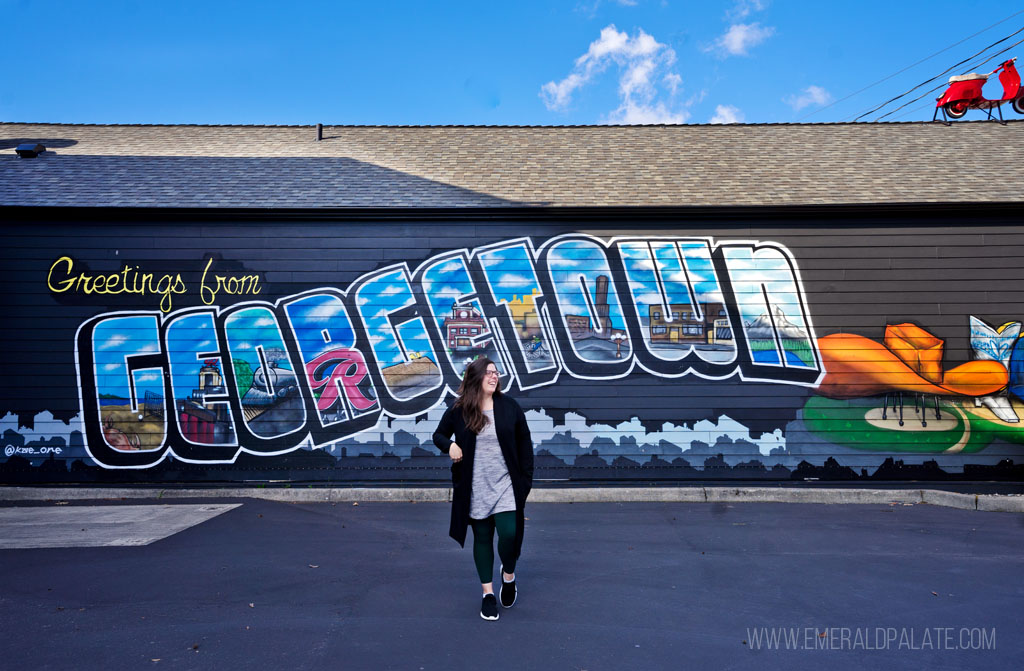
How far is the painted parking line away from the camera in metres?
6.72

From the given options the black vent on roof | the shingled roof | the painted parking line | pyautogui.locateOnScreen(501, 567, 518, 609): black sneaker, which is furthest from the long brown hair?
the black vent on roof

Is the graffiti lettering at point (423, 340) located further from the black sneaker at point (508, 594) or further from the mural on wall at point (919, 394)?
the black sneaker at point (508, 594)

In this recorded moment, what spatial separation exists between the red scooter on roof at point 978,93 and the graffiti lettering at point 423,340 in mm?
6080

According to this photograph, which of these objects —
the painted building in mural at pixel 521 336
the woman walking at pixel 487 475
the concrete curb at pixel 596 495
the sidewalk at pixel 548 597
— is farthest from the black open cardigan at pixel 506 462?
the painted building in mural at pixel 521 336

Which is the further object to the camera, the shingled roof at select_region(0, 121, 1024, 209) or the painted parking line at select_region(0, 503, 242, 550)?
the shingled roof at select_region(0, 121, 1024, 209)

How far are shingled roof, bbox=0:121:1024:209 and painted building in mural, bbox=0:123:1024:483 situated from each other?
0.21m

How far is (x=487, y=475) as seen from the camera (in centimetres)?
459

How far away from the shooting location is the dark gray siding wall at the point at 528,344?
9.70m

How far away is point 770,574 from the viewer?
560 centimetres

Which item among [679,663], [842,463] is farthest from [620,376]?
[679,663]

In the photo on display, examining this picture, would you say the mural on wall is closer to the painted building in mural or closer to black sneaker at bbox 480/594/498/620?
the painted building in mural

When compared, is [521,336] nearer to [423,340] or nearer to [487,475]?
[423,340]

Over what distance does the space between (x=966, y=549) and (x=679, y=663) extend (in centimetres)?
421

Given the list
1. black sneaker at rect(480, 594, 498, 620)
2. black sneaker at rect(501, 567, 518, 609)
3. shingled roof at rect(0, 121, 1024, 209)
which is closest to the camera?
black sneaker at rect(480, 594, 498, 620)
